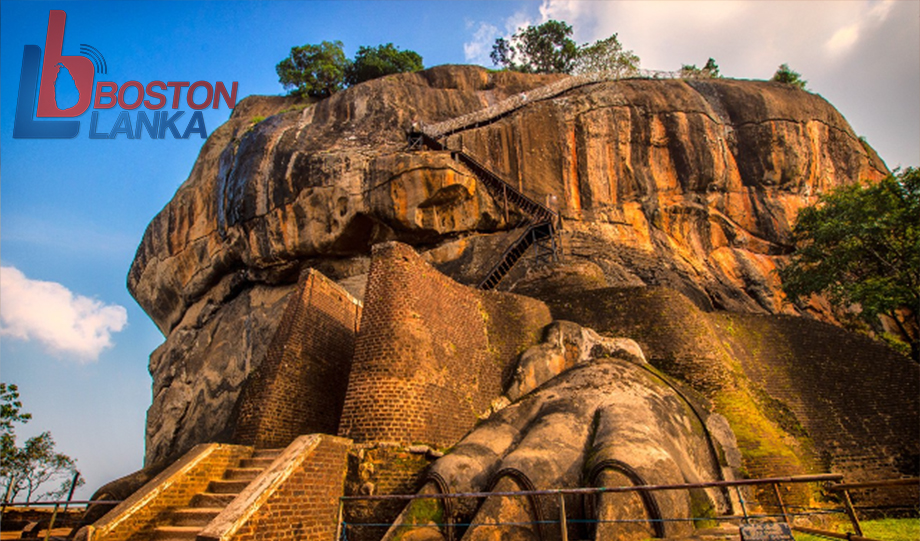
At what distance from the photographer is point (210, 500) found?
7613 millimetres

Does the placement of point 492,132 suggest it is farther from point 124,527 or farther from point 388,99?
point 124,527

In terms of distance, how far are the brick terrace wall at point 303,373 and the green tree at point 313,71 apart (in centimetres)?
2430

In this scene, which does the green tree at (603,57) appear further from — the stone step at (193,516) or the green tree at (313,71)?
the stone step at (193,516)

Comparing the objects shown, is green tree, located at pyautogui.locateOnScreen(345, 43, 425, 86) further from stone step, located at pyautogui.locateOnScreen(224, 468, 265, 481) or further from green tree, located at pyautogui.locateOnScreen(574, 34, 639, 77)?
A: stone step, located at pyautogui.locateOnScreen(224, 468, 265, 481)

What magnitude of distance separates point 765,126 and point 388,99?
19961 mm

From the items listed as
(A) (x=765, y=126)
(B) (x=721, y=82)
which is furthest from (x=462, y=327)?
(B) (x=721, y=82)

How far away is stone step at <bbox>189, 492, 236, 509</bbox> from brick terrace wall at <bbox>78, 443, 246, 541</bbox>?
0.29 feet

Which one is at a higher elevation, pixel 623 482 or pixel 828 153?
pixel 828 153

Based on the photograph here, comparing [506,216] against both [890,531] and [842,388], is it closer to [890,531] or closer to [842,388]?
[842,388]

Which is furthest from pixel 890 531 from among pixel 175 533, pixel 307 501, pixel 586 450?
pixel 175 533

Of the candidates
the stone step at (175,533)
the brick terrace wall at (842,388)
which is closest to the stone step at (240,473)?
the stone step at (175,533)

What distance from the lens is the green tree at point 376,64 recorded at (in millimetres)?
35375

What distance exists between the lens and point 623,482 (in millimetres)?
7383

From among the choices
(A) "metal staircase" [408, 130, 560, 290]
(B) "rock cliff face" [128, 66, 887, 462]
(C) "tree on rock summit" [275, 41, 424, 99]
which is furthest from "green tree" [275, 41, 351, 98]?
(A) "metal staircase" [408, 130, 560, 290]
